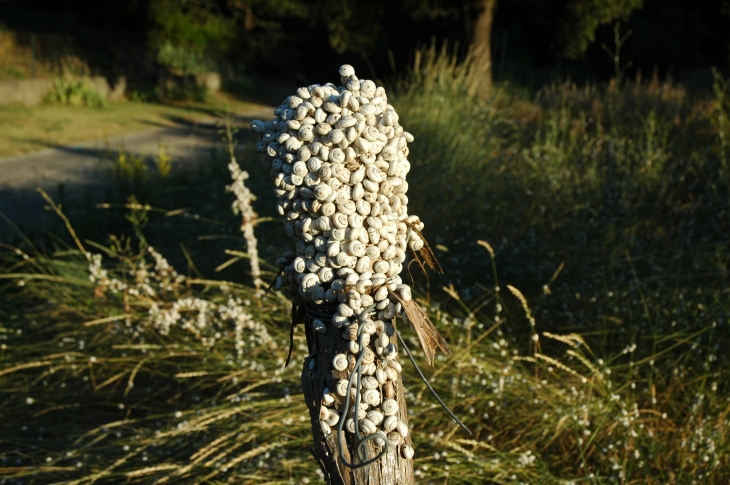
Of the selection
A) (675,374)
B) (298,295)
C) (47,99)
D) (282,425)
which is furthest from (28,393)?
(47,99)

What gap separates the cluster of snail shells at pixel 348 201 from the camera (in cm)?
120

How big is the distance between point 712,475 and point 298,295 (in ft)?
5.65

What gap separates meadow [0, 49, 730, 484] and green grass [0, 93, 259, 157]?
4.37m

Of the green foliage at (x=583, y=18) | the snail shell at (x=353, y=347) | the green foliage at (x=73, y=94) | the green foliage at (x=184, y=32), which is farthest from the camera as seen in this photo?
the green foliage at (x=184, y=32)

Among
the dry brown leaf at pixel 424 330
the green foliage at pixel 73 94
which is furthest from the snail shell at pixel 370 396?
the green foliage at pixel 73 94

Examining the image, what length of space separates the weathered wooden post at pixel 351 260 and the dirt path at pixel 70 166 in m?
4.27

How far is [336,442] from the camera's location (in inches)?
48.2

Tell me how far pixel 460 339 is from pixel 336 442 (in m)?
1.58

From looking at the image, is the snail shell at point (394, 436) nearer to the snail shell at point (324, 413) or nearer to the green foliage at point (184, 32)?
the snail shell at point (324, 413)

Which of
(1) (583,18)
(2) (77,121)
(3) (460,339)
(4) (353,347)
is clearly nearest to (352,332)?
(4) (353,347)

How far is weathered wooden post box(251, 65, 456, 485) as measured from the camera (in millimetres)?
1197

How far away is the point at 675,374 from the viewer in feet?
8.96

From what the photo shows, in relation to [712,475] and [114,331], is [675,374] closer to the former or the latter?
[712,475]

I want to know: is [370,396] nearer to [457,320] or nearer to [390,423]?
[390,423]
